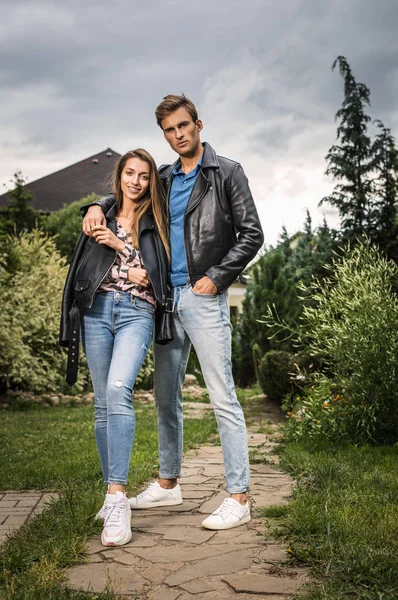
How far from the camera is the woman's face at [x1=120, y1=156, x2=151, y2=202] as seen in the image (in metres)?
3.72

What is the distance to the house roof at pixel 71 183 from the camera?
28734 millimetres

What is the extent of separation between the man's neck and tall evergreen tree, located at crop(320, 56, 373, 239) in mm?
19057

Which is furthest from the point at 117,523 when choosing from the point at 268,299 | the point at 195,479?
the point at 268,299

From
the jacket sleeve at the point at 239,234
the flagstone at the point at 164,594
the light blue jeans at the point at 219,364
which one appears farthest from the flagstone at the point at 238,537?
the jacket sleeve at the point at 239,234

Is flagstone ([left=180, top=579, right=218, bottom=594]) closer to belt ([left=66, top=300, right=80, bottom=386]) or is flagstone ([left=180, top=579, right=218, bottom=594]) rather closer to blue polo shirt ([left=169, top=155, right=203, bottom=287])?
belt ([left=66, top=300, right=80, bottom=386])

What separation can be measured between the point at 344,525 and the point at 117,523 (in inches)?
39.7

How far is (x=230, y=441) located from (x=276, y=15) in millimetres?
5386

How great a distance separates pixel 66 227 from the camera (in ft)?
70.6

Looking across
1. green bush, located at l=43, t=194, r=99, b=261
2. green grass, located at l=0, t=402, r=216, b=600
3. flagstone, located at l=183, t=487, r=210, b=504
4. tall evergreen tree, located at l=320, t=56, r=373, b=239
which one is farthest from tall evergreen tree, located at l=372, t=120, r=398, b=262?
flagstone, located at l=183, t=487, r=210, b=504

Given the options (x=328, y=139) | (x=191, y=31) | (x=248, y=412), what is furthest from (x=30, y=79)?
(x=328, y=139)

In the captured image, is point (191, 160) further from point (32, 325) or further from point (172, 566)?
point (32, 325)

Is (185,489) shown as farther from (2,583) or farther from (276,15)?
(276,15)

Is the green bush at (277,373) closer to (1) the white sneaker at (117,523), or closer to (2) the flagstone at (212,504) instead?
(2) the flagstone at (212,504)

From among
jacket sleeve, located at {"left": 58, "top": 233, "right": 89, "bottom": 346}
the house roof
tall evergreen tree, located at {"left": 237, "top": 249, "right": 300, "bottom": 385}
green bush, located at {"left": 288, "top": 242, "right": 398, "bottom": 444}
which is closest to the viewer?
jacket sleeve, located at {"left": 58, "top": 233, "right": 89, "bottom": 346}
